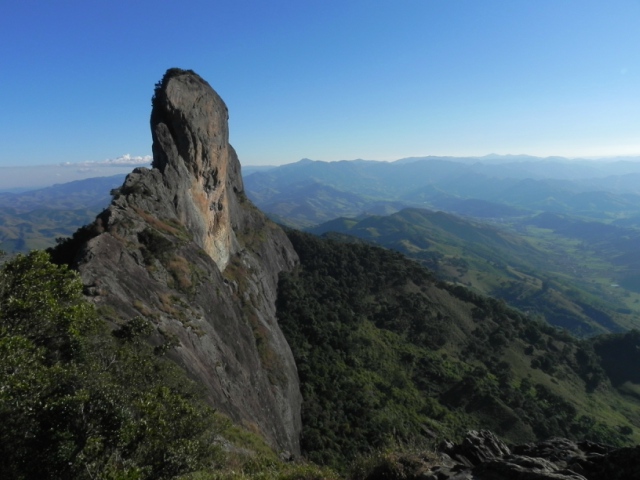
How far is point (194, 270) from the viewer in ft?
129

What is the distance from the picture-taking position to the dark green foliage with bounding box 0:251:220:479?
1036 cm

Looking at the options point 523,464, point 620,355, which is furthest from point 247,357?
point 620,355

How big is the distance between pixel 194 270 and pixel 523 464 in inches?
1337

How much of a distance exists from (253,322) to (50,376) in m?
42.0

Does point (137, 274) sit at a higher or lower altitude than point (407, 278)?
higher

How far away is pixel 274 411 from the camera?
42094 mm

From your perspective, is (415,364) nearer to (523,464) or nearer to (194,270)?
(194,270)

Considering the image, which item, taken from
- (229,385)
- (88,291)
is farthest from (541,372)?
(88,291)

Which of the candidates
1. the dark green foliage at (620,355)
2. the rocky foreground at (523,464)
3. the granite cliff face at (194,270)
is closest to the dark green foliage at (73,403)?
the granite cliff face at (194,270)

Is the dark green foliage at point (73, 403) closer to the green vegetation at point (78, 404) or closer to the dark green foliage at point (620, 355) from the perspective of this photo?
the green vegetation at point (78, 404)

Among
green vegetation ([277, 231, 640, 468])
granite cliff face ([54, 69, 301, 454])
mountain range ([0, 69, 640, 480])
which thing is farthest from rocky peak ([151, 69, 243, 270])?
green vegetation ([277, 231, 640, 468])

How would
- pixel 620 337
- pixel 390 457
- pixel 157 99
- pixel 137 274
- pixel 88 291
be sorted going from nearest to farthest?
pixel 390 457 → pixel 88 291 → pixel 137 274 → pixel 157 99 → pixel 620 337

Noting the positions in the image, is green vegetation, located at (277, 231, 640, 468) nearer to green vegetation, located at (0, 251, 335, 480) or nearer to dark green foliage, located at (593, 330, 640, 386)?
dark green foliage, located at (593, 330, 640, 386)

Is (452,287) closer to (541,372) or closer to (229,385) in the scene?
(541,372)
